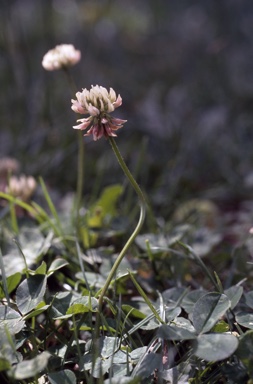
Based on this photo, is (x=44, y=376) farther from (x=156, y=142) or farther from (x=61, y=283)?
(x=156, y=142)

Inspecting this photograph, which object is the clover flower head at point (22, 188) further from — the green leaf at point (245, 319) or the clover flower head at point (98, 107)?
the green leaf at point (245, 319)

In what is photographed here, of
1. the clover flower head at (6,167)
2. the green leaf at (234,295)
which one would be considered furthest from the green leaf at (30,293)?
the clover flower head at (6,167)

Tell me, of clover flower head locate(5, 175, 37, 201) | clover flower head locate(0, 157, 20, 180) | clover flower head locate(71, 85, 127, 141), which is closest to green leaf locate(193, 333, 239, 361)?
clover flower head locate(71, 85, 127, 141)

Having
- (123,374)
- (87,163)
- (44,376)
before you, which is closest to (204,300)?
(123,374)

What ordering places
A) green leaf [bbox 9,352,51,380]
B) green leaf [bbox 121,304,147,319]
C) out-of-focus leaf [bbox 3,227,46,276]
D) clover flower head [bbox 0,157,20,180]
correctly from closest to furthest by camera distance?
green leaf [bbox 9,352,51,380] → green leaf [bbox 121,304,147,319] → out-of-focus leaf [bbox 3,227,46,276] → clover flower head [bbox 0,157,20,180]

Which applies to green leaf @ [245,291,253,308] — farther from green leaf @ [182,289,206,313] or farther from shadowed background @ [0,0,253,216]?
shadowed background @ [0,0,253,216]

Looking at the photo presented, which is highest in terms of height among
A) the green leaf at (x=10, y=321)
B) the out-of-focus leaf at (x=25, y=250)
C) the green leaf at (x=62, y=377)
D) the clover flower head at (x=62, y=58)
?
the clover flower head at (x=62, y=58)

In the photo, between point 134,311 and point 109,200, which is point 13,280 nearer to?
point 134,311
